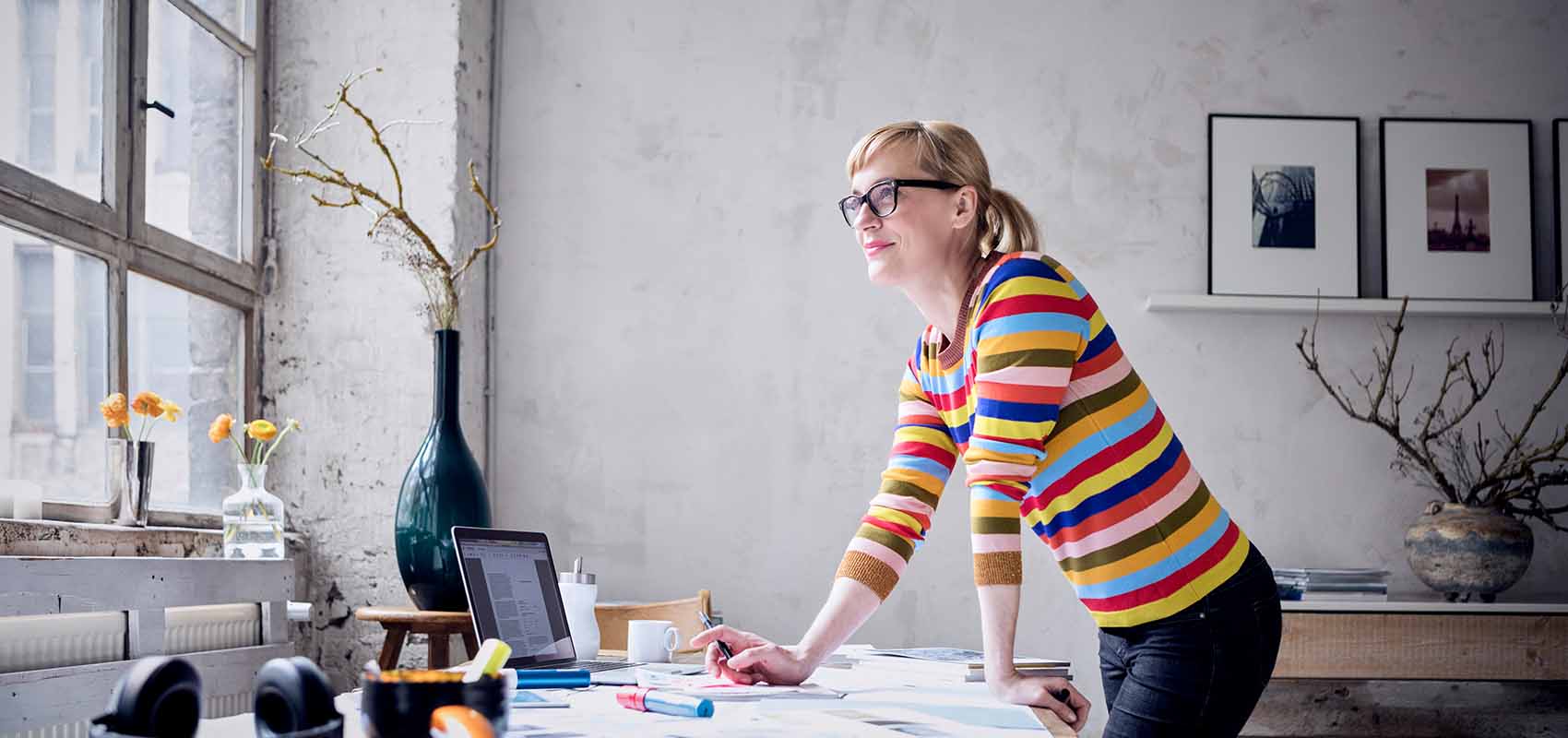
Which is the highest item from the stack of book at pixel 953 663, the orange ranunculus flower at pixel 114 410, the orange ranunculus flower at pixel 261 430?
the orange ranunculus flower at pixel 114 410

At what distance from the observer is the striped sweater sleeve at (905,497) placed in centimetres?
183

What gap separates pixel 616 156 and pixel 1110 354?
246 centimetres

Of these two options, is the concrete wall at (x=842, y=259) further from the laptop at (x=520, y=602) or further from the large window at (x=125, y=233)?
the laptop at (x=520, y=602)

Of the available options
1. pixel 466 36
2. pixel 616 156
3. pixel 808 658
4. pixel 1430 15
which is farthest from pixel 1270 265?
pixel 808 658

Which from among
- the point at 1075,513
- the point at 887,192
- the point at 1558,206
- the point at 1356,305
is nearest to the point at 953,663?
the point at 1075,513

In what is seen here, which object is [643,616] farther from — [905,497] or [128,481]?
[905,497]

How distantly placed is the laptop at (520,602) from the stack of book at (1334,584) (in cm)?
208

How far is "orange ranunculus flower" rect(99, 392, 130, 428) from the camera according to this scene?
2.48m

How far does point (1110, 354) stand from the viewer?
65.1 inches

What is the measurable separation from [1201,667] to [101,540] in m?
2.01

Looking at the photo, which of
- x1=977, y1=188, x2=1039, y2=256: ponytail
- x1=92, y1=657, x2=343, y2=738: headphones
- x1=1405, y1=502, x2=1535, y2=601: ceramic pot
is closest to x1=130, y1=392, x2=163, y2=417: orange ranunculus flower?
x1=977, y1=188, x2=1039, y2=256: ponytail

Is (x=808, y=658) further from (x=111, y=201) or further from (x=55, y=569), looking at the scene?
(x=111, y=201)

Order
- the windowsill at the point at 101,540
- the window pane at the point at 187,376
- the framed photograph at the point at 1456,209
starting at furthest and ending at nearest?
the framed photograph at the point at 1456,209
the window pane at the point at 187,376
the windowsill at the point at 101,540

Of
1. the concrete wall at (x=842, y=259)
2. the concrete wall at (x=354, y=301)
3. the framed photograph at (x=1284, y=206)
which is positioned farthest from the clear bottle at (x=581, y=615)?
the framed photograph at (x=1284, y=206)
